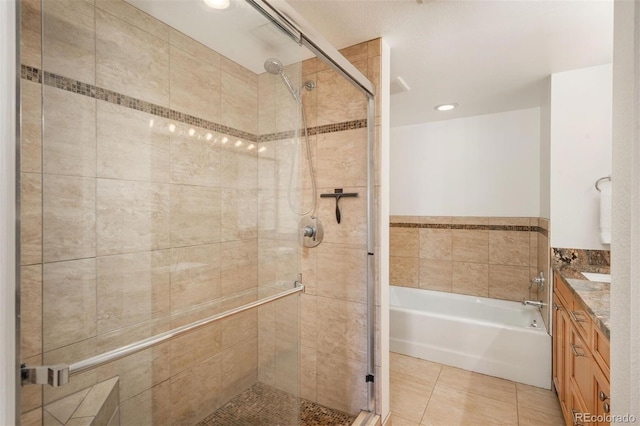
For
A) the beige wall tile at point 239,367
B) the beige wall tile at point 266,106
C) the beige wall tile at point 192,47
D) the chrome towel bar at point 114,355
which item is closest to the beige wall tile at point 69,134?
the beige wall tile at point 192,47

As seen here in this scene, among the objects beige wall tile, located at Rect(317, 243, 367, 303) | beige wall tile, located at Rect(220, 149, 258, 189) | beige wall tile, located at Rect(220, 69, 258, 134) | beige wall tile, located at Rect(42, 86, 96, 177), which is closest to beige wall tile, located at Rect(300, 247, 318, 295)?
beige wall tile, located at Rect(317, 243, 367, 303)

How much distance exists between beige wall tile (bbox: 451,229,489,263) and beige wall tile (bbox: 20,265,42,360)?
3.42m

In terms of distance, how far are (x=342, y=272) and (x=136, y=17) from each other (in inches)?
64.0

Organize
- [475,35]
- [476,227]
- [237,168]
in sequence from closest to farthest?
1. [237,168]
2. [475,35]
3. [476,227]

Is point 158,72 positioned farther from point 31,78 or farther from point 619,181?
point 619,181

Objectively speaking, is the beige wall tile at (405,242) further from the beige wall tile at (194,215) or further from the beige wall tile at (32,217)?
the beige wall tile at (32,217)

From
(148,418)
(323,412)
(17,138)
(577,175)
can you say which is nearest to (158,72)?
(17,138)

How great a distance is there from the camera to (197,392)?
3.69ft

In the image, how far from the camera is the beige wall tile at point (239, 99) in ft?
3.84

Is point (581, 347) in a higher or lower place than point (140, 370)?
lower

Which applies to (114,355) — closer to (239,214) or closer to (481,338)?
(239,214)

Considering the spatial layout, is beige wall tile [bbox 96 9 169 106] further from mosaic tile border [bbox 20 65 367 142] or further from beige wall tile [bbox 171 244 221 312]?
beige wall tile [bbox 171 244 221 312]

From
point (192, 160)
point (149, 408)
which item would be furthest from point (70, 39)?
point (149, 408)

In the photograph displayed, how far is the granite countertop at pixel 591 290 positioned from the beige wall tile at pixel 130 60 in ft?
5.85
